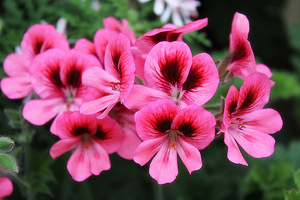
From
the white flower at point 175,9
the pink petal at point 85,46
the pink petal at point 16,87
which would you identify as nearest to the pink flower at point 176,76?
the pink petal at point 85,46

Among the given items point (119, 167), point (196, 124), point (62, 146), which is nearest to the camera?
point (196, 124)

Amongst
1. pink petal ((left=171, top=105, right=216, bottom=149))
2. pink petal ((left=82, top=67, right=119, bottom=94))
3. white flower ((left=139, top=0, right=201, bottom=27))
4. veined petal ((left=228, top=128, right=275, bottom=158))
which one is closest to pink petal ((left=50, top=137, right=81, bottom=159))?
pink petal ((left=82, top=67, right=119, bottom=94))

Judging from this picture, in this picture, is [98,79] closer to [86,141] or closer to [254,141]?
[86,141]

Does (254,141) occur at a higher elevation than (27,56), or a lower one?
lower

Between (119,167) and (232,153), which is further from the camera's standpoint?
(119,167)

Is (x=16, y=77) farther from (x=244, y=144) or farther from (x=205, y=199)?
(x=205, y=199)

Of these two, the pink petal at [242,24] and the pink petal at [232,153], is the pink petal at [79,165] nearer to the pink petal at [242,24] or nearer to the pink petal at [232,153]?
the pink petal at [232,153]

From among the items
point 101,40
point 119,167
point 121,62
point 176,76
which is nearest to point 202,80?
point 176,76
